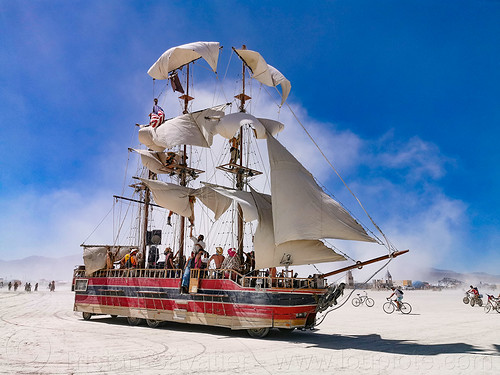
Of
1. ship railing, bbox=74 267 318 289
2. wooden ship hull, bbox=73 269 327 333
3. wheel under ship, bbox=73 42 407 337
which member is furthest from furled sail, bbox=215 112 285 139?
wooden ship hull, bbox=73 269 327 333

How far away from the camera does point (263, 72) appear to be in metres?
21.9

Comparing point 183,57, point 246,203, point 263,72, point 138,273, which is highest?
point 183,57

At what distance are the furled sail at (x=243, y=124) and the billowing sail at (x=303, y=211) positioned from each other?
13.3 ft

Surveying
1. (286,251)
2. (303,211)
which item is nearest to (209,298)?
(286,251)

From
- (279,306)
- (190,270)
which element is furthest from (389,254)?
(190,270)

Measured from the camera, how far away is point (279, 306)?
14.5m

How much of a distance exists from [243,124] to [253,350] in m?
11.9

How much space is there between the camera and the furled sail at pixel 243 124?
20.2 meters

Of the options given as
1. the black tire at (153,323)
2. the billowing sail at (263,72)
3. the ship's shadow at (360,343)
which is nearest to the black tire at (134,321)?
the black tire at (153,323)

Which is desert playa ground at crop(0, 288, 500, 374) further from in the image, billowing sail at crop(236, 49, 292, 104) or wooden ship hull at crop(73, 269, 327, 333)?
billowing sail at crop(236, 49, 292, 104)

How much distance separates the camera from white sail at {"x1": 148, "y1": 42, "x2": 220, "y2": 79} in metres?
23.8

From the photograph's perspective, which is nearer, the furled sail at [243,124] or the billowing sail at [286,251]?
the billowing sail at [286,251]

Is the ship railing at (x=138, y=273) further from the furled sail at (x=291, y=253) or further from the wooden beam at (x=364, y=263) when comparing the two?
the wooden beam at (x=364, y=263)

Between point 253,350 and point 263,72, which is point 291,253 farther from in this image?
point 263,72
